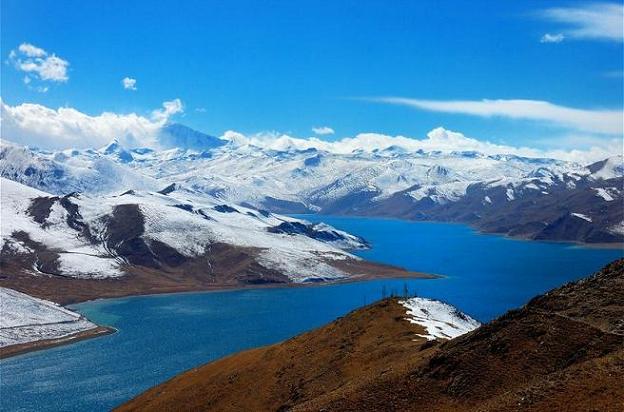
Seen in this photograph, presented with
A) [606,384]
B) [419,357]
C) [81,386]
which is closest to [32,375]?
[81,386]

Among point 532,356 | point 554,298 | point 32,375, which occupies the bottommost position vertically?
point 32,375

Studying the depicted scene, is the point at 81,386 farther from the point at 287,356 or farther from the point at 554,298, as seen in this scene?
the point at 554,298

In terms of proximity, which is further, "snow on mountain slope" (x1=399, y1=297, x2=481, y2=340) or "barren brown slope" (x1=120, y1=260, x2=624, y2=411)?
"snow on mountain slope" (x1=399, y1=297, x2=481, y2=340)

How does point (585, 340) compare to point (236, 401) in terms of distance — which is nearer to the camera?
point (585, 340)

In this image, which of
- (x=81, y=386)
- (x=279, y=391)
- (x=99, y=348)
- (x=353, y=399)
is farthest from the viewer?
(x=99, y=348)

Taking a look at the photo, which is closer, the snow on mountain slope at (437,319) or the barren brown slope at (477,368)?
the barren brown slope at (477,368)
